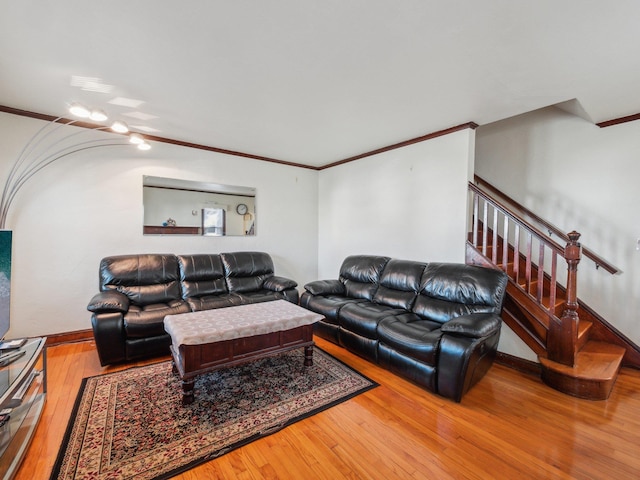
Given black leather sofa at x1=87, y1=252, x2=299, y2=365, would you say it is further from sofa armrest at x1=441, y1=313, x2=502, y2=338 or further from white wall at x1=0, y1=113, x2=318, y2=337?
sofa armrest at x1=441, y1=313, x2=502, y2=338

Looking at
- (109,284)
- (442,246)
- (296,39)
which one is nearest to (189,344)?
(109,284)

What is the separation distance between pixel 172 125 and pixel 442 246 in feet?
11.7

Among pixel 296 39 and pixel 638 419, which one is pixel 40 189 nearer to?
pixel 296 39

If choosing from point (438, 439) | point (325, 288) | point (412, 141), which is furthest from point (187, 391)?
point (412, 141)

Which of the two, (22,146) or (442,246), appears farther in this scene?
(442,246)

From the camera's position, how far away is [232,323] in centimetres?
237

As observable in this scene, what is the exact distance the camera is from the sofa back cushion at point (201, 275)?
143 inches

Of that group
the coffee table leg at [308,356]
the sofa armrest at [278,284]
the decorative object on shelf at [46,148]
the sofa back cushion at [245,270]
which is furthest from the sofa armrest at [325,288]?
the decorative object on shelf at [46,148]

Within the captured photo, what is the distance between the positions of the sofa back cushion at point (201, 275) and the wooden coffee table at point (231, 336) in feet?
3.45

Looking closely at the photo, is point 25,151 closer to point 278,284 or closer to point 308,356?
point 278,284

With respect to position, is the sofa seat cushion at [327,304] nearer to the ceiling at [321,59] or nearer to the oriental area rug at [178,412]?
the oriental area rug at [178,412]

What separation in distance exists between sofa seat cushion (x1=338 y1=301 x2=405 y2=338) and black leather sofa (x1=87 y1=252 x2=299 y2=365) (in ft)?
3.15

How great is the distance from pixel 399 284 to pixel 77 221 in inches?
151

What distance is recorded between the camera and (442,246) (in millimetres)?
3512
